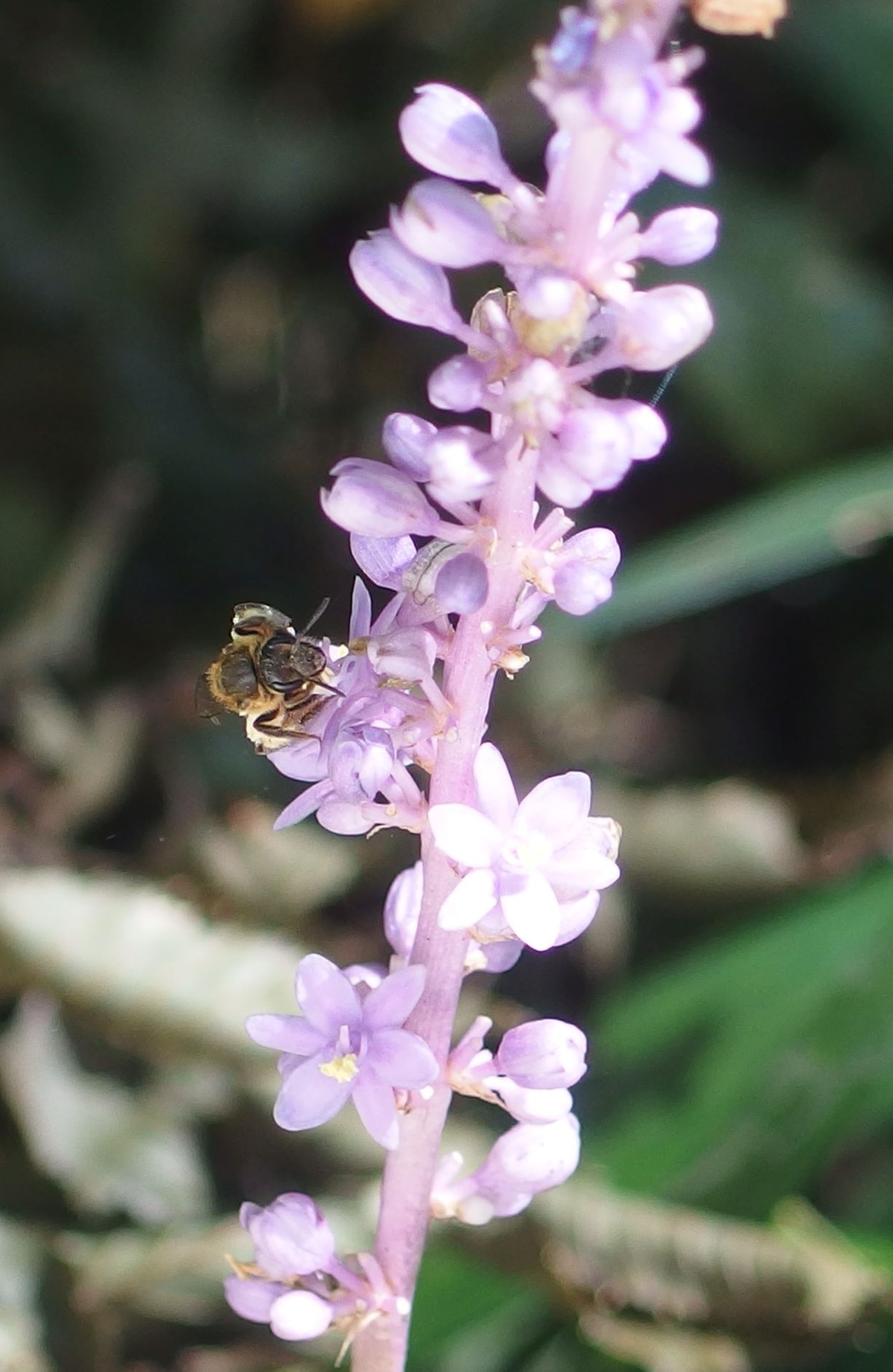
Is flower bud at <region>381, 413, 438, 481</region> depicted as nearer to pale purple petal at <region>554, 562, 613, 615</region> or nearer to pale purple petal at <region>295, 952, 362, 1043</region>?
pale purple petal at <region>554, 562, 613, 615</region>

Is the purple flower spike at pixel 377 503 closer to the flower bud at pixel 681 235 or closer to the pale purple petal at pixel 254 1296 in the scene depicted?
the flower bud at pixel 681 235

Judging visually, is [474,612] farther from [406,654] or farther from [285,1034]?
[285,1034]

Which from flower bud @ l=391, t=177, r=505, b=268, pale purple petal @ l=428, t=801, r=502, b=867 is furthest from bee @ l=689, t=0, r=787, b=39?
pale purple petal @ l=428, t=801, r=502, b=867

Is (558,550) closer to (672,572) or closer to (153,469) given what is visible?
(672,572)

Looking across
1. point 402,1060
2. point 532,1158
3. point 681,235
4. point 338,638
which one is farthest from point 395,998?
point 338,638

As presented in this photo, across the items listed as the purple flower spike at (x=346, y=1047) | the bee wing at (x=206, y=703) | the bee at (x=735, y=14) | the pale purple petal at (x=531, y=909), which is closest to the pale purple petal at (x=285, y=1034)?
the purple flower spike at (x=346, y=1047)
